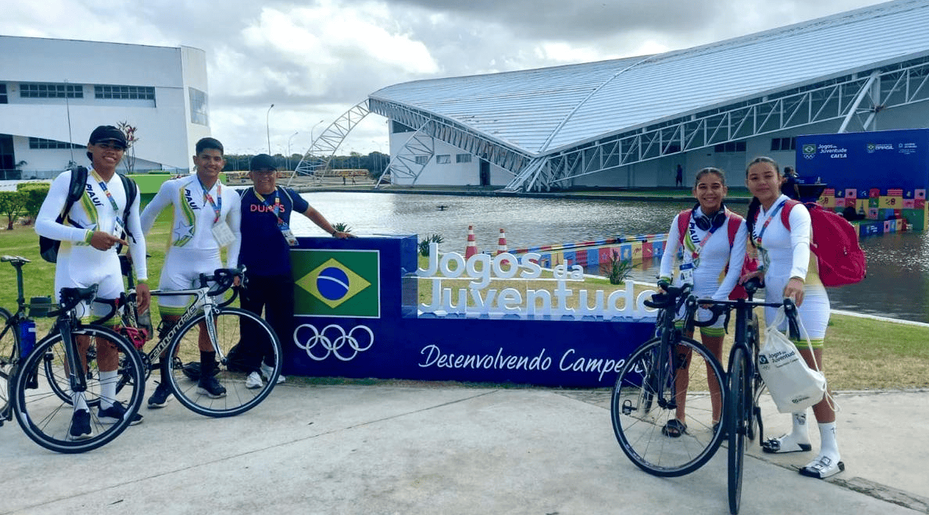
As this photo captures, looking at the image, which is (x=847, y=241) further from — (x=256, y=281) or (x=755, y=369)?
(x=256, y=281)

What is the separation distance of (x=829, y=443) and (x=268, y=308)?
4058mm

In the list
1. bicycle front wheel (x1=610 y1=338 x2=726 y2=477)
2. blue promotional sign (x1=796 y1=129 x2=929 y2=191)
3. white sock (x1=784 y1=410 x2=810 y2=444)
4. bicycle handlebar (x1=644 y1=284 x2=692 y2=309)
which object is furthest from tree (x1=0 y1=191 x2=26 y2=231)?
blue promotional sign (x1=796 y1=129 x2=929 y2=191)

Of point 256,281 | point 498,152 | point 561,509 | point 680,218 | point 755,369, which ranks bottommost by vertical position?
point 561,509

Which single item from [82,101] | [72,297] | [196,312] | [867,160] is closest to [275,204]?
[196,312]

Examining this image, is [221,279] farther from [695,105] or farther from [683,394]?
[695,105]

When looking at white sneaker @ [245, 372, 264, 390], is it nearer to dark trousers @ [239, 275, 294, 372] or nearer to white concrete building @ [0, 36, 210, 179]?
dark trousers @ [239, 275, 294, 372]

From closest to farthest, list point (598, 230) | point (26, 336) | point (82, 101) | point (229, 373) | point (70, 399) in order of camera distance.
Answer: point (26, 336) → point (70, 399) → point (229, 373) → point (598, 230) → point (82, 101)

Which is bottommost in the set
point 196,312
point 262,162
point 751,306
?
point 196,312

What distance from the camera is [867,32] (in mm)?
41250

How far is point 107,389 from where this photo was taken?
4.78m

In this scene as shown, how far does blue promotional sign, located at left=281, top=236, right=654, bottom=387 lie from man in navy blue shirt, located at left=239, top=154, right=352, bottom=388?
1.06ft

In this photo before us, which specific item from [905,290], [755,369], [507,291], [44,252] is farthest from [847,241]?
[905,290]

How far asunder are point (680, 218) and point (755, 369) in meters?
1.02

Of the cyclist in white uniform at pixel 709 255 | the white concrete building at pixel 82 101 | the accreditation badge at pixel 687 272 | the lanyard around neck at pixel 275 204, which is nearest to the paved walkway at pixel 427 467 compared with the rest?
the cyclist in white uniform at pixel 709 255
